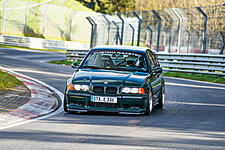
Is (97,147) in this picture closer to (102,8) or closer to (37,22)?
(37,22)

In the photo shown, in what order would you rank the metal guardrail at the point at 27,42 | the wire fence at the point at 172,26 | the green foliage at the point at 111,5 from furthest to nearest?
the green foliage at the point at 111,5
the metal guardrail at the point at 27,42
the wire fence at the point at 172,26

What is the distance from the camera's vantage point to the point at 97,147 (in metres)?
6.75

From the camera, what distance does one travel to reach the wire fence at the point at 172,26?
2591cm

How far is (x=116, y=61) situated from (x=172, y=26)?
24265mm

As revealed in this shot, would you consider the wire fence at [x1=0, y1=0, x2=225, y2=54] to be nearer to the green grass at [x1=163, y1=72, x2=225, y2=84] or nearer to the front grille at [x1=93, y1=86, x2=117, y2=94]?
the green grass at [x1=163, y1=72, x2=225, y2=84]

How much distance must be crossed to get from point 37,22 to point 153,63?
47.5 m

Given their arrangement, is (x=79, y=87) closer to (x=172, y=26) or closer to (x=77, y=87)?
(x=77, y=87)

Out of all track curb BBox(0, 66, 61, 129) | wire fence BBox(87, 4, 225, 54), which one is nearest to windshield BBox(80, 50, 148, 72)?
track curb BBox(0, 66, 61, 129)

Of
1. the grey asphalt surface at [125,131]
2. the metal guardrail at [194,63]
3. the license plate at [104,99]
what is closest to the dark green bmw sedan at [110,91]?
the license plate at [104,99]

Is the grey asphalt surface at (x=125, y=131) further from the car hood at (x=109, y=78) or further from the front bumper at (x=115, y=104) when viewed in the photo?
the car hood at (x=109, y=78)

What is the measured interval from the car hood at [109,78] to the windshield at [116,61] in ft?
1.18

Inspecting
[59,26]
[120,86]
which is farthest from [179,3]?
[120,86]

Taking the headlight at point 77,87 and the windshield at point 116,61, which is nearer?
the headlight at point 77,87

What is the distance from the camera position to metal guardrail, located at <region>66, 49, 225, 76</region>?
2248cm
